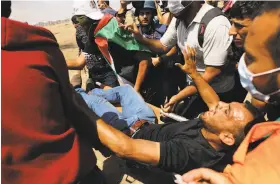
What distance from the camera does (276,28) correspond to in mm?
1442

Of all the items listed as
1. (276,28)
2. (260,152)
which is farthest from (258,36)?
(260,152)

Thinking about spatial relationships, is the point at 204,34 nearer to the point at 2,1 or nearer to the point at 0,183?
the point at 2,1

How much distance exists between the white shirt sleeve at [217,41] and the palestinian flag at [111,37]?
0.89m

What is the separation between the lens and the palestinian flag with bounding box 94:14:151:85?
11.2 ft

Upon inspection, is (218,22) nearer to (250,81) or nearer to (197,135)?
(197,135)

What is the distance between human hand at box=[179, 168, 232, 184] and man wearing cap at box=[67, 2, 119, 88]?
201cm

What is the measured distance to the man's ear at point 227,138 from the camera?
2.42 metres

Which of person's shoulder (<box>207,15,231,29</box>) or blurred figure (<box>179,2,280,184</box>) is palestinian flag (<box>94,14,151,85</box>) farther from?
blurred figure (<box>179,2,280,184</box>)

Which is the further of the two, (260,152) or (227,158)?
(227,158)

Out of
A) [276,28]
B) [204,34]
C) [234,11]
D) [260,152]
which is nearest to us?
[276,28]

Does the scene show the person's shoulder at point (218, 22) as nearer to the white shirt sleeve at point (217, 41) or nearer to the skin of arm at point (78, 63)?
the white shirt sleeve at point (217, 41)

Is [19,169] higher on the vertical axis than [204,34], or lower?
lower

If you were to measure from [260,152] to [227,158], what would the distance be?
25.0 inches

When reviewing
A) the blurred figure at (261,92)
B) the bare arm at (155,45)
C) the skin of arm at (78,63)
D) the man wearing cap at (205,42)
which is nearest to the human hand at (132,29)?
the man wearing cap at (205,42)
